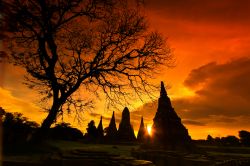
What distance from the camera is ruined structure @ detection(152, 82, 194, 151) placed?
37.8 m

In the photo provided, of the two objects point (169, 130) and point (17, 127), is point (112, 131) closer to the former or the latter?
point (169, 130)

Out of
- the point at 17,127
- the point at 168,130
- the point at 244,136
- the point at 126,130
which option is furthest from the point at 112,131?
the point at 244,136

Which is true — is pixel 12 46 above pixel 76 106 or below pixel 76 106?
above

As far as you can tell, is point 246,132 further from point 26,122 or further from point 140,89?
point 140,89

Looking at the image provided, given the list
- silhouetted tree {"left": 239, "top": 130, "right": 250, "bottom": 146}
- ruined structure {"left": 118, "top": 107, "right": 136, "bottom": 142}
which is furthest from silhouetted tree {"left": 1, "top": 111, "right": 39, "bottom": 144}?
silhouetted tree {"left": 239, "top": 130, "right": 250, "bottom": 146}

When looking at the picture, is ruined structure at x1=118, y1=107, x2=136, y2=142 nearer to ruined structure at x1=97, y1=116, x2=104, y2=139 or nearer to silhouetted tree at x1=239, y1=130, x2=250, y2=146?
ruined structure at x1=97, y1=116, x2=104, y2=139

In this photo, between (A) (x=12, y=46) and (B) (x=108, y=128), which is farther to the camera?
(B) (x=108, y=128)

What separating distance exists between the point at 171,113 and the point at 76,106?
34240mm

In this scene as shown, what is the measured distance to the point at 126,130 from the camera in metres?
56.7

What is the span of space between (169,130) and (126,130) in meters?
19.3

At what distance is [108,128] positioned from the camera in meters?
60.8

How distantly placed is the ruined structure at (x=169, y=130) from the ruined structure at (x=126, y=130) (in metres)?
15.9

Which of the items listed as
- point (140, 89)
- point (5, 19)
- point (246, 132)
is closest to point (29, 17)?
point (5, 19)

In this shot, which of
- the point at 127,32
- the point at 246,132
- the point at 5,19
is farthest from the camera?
the point at 246,132
